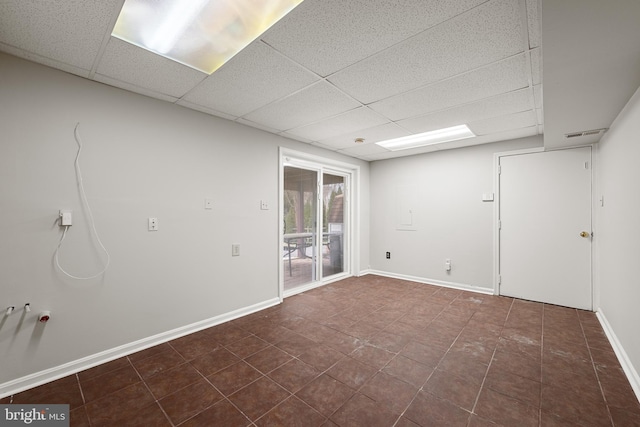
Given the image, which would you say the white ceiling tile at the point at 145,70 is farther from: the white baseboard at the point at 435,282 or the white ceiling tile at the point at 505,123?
the white baseboard at the point at 435,282

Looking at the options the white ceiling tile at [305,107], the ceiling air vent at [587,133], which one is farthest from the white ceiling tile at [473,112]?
the white ceiling tile at [305,107]

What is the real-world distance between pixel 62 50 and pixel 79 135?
624 mm

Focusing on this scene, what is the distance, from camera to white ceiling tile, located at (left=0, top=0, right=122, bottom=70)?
144 cm

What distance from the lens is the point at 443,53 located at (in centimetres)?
182

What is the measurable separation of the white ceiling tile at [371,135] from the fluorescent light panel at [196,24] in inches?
79.7

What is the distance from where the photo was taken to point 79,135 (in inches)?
84.9

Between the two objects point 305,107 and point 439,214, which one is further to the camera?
point 439,214

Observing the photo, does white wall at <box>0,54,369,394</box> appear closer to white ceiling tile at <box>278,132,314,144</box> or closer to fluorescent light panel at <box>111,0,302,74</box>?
white ceiling tile at <box>278,132,314,144</box>

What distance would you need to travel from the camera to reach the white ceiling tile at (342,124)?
2928 millimetres

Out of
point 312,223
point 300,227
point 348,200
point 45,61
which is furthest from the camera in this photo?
point 348,200

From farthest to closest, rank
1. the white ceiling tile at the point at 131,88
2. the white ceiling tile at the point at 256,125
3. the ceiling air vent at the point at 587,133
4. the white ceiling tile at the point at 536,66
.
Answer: the white ceiling tile at the point at 256,125
the ceiling air vent at the point at 587,133
the white ceiling tile at the point at 131,88
the white ceiling tile at the point at 536,66

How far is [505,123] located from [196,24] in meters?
3.35

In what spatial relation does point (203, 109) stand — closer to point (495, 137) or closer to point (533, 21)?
point (533, 21)

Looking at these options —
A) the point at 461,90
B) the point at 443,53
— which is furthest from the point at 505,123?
the point at 443,53
